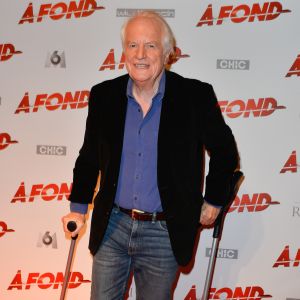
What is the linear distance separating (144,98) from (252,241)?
1.32 metres

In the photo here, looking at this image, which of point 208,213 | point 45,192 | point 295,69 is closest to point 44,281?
point 45,192

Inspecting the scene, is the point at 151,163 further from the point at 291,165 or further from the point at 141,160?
the point at 291,165

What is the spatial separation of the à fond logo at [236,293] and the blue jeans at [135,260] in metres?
0.87

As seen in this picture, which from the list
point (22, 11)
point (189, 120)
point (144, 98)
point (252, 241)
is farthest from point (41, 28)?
point (252, 241)

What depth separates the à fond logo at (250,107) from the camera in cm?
249

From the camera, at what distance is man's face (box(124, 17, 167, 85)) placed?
1747 millimetres

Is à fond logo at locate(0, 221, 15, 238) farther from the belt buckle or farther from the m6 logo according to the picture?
the belt buckle

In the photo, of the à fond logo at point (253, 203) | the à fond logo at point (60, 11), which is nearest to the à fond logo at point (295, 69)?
the à fond logo at point (253, 203)

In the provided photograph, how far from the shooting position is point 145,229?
1.81 metres

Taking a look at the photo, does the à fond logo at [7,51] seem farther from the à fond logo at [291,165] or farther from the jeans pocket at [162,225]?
the à fond logo at [291,165]

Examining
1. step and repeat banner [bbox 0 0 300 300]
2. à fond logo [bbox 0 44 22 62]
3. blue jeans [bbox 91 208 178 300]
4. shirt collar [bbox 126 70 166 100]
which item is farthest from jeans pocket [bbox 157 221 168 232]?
à fond logo [bbox 0 44 22 62]

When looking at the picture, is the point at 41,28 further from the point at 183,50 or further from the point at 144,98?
the point at 144,98

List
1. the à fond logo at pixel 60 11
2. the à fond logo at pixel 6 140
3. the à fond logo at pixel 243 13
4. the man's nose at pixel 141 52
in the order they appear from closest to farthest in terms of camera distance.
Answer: the man's nose at pixel 141 52
the à fond logo at pixel 243 13
the à fond logo at pixel 60 11
the à fond logo at pixel 6 140

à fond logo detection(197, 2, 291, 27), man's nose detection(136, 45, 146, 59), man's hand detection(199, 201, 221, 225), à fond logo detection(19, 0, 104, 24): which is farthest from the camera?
à fond logo detection(19, 0, 104, 24)
